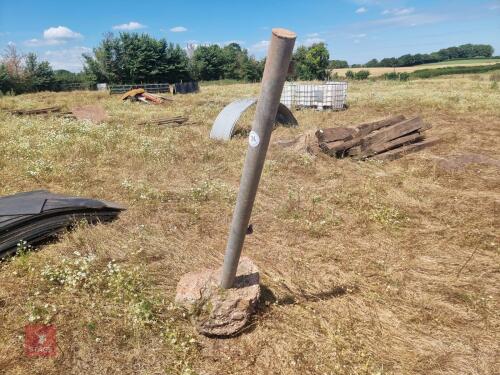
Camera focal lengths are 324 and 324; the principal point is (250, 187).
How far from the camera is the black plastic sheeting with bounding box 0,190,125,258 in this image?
4492mm

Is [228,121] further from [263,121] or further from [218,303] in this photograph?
[263,121]

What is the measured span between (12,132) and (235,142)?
818cm

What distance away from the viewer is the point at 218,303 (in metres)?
3.30

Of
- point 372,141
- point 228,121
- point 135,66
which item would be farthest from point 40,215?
point 135,66

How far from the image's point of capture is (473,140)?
1106 centimetres

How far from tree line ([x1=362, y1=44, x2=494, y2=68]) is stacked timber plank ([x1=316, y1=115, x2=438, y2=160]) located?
94.8 meters

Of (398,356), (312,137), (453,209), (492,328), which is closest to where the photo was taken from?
(398,356)

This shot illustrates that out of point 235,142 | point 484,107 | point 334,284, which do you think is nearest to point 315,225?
point 334,284

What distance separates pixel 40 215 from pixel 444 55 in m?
117

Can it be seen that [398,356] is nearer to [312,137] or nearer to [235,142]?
[312,137]

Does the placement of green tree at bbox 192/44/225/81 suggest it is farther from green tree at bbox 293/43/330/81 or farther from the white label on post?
the white label on post

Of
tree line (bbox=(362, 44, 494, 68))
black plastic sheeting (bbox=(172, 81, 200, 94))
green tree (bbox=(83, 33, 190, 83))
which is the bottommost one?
black plastic sheeting (bbox=(172, 81, 200, 94))

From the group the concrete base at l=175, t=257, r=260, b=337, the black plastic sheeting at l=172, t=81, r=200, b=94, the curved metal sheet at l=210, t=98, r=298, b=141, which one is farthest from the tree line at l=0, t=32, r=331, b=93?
the concrete base at l=175, t=257, r=260, b=337

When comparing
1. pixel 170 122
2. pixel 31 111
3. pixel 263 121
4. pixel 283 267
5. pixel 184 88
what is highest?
pixel 184 88
